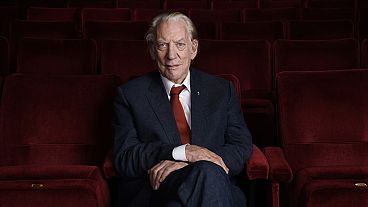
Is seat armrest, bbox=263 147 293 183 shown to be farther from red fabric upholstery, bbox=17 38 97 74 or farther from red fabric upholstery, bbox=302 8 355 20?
red fabric upholstery, bbox=302 8 355 20

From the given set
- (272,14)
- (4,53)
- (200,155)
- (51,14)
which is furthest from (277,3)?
(200,155)

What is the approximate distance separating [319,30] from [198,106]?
0.54 meters

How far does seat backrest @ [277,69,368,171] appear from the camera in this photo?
52 cm

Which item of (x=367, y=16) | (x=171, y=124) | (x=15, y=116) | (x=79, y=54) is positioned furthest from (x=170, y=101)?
(x=367, y=16)

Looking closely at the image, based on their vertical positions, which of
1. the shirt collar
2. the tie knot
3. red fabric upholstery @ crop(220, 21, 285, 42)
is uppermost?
red fabric upholstery @ crop(220, 21, 285, 42)

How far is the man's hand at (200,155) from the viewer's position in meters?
0.43

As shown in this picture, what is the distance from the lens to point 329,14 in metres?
1.14

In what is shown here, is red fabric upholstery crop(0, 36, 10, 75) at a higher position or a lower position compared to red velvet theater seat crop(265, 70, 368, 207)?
higher

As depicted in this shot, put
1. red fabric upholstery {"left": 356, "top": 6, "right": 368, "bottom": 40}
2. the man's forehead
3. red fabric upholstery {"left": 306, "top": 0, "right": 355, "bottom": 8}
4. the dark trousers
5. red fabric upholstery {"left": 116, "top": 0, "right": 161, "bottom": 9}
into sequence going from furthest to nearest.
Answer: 1. red fabric upholstery {"left": 116, "top": 0, "right": 161, "bottom": 9}
2. red fabric upholstery {"left": 306, "top": 0, "right": 355, "bottom": 8}
3. red fabric upholstery {"left": 356, "top": 6, "right": 368, "bottom": 40}
4. the man's forehead
5. the dark trousers

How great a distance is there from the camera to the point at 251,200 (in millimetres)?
498

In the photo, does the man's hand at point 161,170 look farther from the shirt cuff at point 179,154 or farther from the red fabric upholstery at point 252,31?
the red fabric upholstery at point 252,31

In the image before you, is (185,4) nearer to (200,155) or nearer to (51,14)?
(51,14)

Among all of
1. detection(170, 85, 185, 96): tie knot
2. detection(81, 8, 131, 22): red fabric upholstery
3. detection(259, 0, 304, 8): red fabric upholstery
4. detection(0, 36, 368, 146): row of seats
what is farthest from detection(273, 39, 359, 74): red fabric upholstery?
detection(259, 0, 304, 8): red fabric upholstery

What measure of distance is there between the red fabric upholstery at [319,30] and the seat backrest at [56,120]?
51 cm
